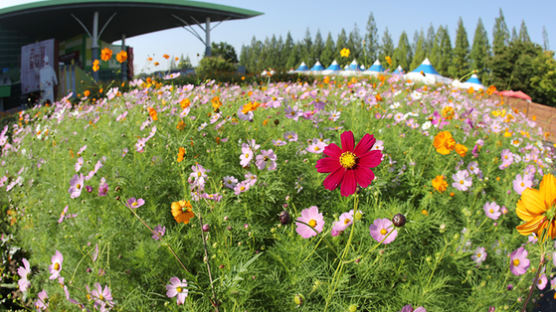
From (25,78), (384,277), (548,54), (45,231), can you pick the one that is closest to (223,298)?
(384,277)

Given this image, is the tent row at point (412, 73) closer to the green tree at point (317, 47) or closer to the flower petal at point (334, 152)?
the flower petal at point (334, 152)

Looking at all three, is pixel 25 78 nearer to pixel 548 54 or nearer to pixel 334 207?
pixel 334 207

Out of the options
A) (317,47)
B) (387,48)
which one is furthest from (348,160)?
(317,47)

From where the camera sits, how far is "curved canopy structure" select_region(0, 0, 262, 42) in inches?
520

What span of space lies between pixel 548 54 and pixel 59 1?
29.4 m

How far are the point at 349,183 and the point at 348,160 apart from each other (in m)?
0.05

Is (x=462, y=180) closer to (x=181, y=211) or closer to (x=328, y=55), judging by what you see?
(x=181, y=211)

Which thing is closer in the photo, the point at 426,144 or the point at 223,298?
the point at 223,298

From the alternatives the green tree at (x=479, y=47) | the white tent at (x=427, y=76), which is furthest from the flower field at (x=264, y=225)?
the green tree at (x=479, y=47)

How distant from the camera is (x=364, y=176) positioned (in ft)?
2.57

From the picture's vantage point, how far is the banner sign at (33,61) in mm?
10430

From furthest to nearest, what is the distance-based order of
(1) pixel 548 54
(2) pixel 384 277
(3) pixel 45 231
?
(1) pixel 548 54 → (3) pixel 45 231 → (2) pixel 384 277

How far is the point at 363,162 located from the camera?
81 centimetres

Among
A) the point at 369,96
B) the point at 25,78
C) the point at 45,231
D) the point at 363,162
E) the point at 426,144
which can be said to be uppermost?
the point at 363,162
